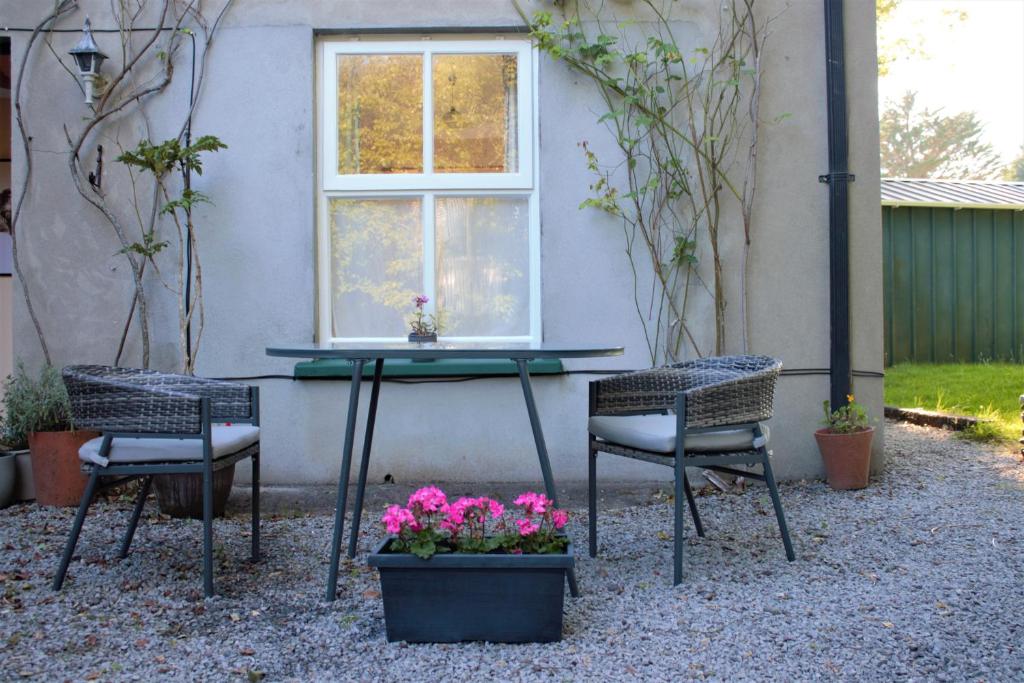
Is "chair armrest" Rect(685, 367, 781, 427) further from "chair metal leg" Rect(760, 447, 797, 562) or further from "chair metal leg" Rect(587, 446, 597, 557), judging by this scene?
"chair metal leg" Rect(587, 446, 597, 557)

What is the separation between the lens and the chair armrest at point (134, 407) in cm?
282

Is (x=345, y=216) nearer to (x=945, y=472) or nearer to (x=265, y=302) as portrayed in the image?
(x=265, y=302)

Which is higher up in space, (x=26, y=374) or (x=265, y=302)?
(x=265, y=302)

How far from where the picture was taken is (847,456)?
4.24 m

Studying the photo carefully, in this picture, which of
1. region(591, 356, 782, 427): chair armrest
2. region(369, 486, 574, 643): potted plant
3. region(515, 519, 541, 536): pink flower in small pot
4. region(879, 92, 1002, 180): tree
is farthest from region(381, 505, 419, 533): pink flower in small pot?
region(879, 92, 1002, 180): tree

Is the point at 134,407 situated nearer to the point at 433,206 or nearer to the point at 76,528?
the point at 76,528

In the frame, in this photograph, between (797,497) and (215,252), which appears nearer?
(797,497)

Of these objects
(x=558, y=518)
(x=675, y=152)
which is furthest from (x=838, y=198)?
(x=558, y=518)

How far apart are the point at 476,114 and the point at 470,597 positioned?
2.84 metres

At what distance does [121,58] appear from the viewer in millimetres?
4465

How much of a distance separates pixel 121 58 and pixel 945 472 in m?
4.59

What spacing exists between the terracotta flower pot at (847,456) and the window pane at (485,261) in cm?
155

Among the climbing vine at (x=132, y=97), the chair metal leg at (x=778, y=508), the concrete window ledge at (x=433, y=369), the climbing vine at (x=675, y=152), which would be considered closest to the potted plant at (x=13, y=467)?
the climbing vine at (x=132, y=97)

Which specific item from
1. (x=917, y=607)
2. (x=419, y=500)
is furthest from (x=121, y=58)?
(x=917, y=607)
